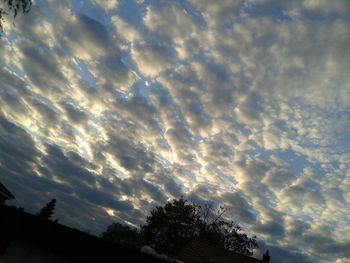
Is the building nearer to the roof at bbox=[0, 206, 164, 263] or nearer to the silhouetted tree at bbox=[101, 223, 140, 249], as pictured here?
the roof at bbox=[0, 206, 164, 263]

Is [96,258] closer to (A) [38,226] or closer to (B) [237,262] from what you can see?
(A) [38,226]

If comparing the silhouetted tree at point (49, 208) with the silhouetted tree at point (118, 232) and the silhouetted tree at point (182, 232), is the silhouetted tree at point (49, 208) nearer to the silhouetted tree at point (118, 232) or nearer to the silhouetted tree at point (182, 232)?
the silhouetted tree at point (118, 232)

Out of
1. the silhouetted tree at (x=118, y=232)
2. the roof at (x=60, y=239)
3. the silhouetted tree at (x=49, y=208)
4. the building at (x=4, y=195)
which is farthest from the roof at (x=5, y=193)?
the silhouetted tree at (x=49, y=208)

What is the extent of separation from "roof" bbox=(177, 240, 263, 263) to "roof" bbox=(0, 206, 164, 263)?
85.2ft

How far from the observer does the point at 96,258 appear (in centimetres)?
836

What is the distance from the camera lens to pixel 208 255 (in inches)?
1362

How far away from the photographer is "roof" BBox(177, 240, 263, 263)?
3300 centimetres

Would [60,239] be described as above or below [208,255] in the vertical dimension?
below

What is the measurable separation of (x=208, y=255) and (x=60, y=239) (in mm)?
28815

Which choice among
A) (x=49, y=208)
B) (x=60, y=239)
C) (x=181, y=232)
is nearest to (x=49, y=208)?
(x=49, y=208)

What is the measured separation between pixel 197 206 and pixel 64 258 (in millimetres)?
58900

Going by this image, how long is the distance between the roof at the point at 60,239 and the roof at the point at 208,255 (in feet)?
85.2

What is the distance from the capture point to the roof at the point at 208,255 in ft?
108

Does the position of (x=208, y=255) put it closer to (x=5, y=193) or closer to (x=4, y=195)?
(x=4, y=195)
